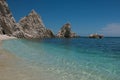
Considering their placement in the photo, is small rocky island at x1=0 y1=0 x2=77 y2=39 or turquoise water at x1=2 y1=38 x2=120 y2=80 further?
small rocky island at x1=0 y1=0 x2=77 y2=39

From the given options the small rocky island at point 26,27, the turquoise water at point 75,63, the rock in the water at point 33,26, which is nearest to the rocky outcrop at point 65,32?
the small rocky island at point 26,27

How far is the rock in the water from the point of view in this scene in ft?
401

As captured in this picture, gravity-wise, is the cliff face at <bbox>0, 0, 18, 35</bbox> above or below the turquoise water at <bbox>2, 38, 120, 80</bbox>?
above

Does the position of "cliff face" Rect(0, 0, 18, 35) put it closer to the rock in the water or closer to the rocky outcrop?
the rock in the water

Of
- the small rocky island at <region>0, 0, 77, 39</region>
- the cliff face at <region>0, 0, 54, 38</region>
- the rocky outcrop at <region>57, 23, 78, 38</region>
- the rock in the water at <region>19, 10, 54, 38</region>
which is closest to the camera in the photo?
the cliff face at <region>0, 0, 54, 38</region>

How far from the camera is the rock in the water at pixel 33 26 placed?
122 m

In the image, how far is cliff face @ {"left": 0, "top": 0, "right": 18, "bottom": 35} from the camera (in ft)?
322

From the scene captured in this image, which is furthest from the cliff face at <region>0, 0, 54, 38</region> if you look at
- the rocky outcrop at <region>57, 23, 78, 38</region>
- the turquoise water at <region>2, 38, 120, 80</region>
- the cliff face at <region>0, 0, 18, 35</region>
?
the turquoise water at <region>2, 38, 120, 80</region>

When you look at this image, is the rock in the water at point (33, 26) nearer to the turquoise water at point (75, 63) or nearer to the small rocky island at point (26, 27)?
the small rocky island at point (26, 27)

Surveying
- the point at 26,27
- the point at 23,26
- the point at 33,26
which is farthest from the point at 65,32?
the point at 23,26

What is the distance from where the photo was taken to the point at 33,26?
12500cm

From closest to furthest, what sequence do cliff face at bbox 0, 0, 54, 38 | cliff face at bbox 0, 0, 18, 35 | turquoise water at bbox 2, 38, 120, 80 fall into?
turquoise water at bbox 2, 38, 120, 80 → cliff face at bbox 0, 0, 18, 35 → cliff face at bbox 0, 0, 54, 38

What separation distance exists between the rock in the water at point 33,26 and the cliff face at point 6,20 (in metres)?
17.4

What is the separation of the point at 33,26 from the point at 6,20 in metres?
26.5
